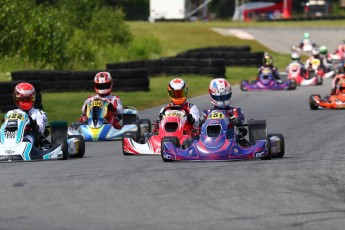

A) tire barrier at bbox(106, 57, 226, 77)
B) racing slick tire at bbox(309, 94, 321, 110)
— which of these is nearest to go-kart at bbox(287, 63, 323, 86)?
tire barrier at bbox(106, 57, 226, 77)

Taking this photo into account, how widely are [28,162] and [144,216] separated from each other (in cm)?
500

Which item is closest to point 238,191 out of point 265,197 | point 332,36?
point 265,197

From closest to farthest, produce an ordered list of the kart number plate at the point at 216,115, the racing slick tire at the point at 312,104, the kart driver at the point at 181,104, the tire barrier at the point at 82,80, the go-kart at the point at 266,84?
the kart number plate at the point at 216,115
the kart driver at the point at 181,104
the racing slick tire at the point at 312,104
the tire barrier at the point at 82,80
the go-kart at the point at 266,84

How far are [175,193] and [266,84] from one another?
834 inches

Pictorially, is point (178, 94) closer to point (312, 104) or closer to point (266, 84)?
point (312, 104)

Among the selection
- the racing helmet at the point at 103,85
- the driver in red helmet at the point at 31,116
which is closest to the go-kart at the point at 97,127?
the racing helmet at the point at 103,85

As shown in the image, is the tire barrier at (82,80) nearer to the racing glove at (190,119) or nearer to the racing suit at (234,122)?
the racing glove at (190,119)

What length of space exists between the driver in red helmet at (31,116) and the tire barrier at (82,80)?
1444 centimetres

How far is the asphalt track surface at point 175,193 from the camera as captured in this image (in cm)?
884

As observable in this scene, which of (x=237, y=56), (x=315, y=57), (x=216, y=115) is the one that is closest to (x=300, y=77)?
(x=315, y=57)

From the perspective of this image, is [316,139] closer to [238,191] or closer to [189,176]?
[189,176]

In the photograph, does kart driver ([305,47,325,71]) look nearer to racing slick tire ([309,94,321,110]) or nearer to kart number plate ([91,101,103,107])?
racing slick tire ([309,94,321,110])

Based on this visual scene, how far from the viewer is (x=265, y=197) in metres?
10.1

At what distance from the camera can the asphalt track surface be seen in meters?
8.84
